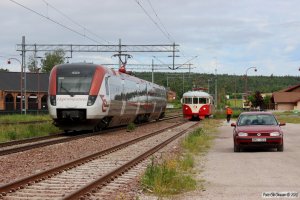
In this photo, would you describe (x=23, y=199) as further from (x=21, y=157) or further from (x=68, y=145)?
(x=68, y=145)

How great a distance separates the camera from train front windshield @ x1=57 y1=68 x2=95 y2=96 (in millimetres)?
26938

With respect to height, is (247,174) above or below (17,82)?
below

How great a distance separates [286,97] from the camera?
135 m

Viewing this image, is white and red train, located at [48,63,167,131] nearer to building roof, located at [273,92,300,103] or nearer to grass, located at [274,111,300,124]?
grass, located at [274,111,300,124]

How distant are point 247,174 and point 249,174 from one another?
0.14 feet

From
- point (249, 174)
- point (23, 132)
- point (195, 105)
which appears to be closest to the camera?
point (249, 174)

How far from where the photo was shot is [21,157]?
1677cm

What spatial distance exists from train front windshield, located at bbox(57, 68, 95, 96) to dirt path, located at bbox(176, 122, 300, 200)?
9.49 m

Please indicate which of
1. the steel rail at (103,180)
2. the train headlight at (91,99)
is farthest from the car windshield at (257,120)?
the train headlight at (91,99)

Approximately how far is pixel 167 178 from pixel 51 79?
1741 cm

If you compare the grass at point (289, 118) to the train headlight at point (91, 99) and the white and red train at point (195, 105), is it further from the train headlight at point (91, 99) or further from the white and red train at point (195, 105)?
the train headlight at point (91, 99)

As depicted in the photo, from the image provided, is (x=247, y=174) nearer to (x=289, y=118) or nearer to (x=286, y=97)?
(x=289, y=118)

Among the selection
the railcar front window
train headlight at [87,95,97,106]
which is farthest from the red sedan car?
the railcar front window

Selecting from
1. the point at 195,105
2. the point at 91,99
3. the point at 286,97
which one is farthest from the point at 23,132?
the point at 286,97
